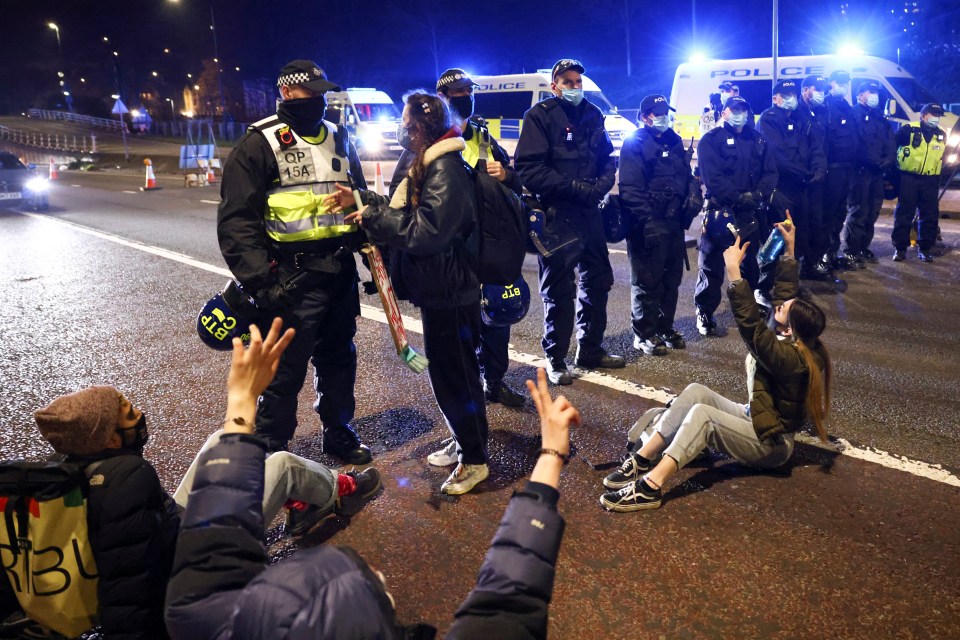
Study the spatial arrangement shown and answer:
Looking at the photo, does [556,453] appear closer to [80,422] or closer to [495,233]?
[80,422]

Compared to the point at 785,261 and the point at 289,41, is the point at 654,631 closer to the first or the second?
the point at 785,261

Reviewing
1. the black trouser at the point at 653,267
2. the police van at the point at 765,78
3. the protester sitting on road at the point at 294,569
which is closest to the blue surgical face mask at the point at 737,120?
the black trouser at the point at 653,267

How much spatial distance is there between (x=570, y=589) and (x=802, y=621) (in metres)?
0.86

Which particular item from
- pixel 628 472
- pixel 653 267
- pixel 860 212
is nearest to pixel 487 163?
pixel 628 472

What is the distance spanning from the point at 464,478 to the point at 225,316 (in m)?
1.45

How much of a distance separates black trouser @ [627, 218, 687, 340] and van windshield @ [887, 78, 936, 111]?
39.5 feet

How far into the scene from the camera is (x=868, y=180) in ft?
29.4

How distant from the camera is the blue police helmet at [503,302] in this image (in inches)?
170

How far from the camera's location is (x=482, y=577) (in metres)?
1.62

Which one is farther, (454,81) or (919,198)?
(919,198)

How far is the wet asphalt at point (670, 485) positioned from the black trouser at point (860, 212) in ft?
3.59

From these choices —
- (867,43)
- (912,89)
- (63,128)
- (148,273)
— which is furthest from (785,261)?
(63,128)

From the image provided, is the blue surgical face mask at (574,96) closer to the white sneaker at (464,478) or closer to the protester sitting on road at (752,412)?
the protester sitting on road at (752,412)

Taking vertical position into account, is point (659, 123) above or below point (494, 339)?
above
